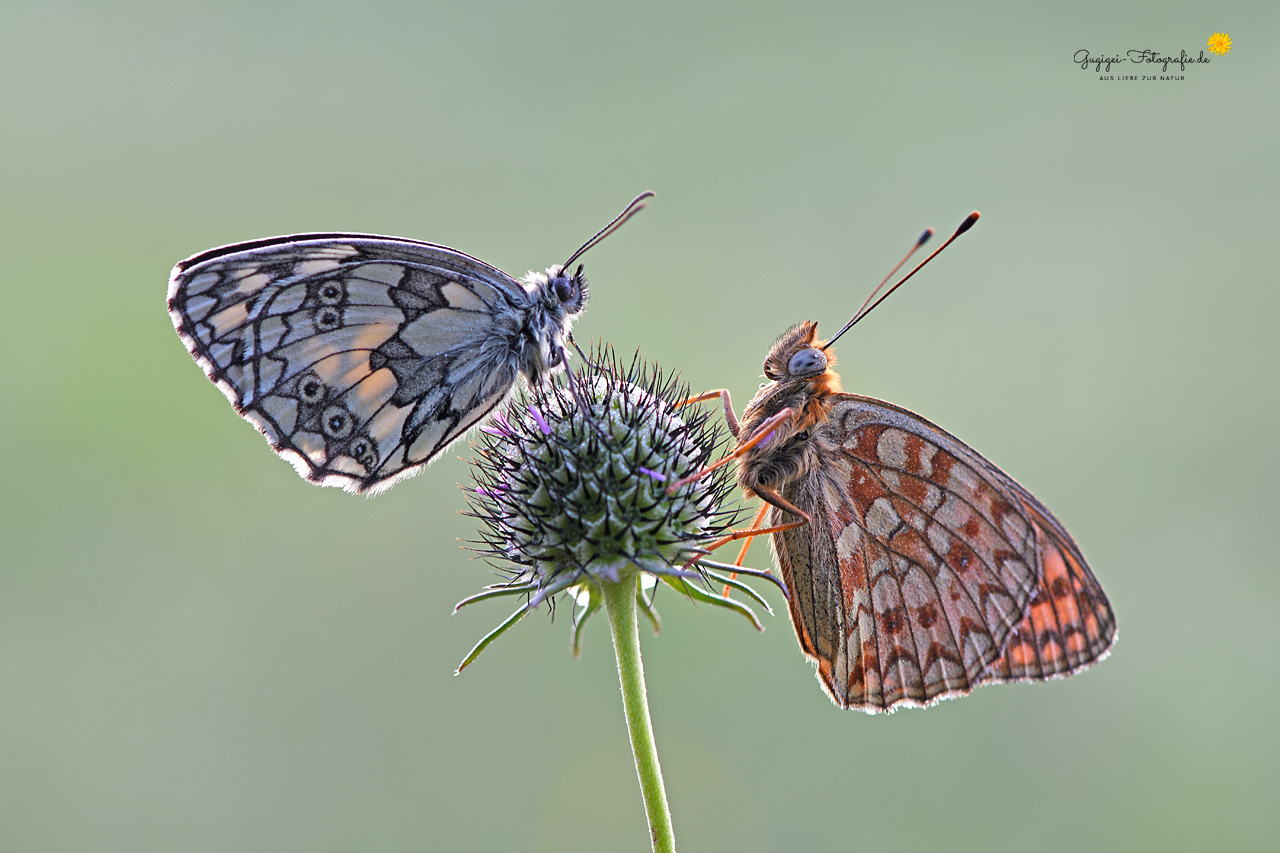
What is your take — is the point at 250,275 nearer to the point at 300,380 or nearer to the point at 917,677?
the point at 300,380

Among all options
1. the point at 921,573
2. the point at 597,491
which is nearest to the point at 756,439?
the point at 597,491

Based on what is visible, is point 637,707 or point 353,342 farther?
point 353,342

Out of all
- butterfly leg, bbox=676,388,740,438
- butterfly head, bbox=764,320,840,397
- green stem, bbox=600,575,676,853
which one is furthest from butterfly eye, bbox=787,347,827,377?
green stem, bbox=600,575,676,853

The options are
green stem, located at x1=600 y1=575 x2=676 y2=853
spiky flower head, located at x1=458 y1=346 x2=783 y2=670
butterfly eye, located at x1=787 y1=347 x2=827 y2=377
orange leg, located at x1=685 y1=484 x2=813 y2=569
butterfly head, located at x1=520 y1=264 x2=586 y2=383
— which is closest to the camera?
green stem, located at x1=600 y1=575 x2=676 y2=853

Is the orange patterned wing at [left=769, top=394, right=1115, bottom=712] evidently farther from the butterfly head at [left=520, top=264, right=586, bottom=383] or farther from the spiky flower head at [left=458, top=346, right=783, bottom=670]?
the butterfly head at [left=520, top=264, right=586, bottom=383]

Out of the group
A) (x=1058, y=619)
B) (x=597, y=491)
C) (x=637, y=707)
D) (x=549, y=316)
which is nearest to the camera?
(x=637, y=707)

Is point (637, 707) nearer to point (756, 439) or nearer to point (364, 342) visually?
point (756, 439)
